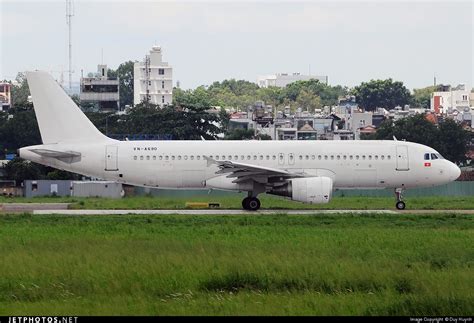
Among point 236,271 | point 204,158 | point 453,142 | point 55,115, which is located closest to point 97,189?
point 55,115

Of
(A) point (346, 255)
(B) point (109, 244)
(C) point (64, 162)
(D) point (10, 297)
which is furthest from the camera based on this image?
(C) point (64, 162)

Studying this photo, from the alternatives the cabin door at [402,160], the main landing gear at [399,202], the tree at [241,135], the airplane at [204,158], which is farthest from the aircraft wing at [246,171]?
the tree at [241,135]

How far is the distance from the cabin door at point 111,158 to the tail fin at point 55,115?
0.81 m

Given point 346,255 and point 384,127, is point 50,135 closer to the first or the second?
point 346,255

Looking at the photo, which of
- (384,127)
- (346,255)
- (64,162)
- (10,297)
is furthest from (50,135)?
(384,127)

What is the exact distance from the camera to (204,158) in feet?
149

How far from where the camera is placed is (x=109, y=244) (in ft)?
94.2

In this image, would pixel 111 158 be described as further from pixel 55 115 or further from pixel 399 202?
pixel 399 202

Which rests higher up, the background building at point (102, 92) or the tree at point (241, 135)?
the background building at point (102, 92)

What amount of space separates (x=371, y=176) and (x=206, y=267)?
74.7ft

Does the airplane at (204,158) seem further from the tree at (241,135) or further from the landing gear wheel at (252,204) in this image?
the tree at (241,135)

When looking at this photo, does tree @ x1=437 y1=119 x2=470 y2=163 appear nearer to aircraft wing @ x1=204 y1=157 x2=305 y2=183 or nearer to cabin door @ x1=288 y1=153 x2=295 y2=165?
cabin door @ x1=288 y1=153 x2=295 y2=165

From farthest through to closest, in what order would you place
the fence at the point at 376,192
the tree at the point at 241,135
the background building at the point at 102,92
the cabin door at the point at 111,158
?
1. the background building at the point at 102,92
2. the tree at the point at 241,135
3. the fence at the point at 376,192
4. the cabin door at the point at 111,158

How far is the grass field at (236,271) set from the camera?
1972 cm
